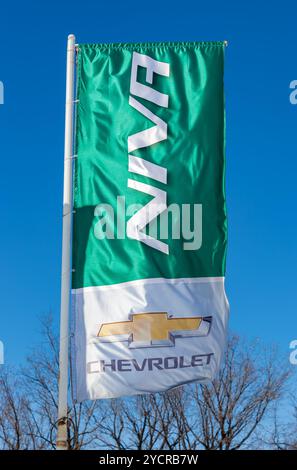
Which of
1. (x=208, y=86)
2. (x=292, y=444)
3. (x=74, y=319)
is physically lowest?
(x=292, y=444)

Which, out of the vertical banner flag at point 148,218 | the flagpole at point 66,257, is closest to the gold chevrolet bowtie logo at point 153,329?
the vertical banner flag at point 148,218

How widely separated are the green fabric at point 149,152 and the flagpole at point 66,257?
12 centimetres

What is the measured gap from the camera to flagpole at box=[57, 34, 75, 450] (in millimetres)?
12109

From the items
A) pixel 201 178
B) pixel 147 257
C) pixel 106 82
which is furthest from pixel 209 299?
pixel 106 82

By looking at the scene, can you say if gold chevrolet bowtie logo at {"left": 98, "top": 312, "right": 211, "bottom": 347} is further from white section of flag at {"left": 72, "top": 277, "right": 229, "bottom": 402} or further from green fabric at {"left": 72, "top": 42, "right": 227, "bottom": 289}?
green fabric at {"left": 72, "top": 42, "right": 227, "bottom": 289}

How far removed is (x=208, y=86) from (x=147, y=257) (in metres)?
2.96

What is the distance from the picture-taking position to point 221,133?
1304 centimetres

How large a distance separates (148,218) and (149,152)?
42.3 inches

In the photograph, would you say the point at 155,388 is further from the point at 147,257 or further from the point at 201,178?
the point at 201,178

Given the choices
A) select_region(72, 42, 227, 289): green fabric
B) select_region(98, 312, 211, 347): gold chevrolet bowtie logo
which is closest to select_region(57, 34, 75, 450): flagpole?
select_region(72, 42, 227, 289): green fabric

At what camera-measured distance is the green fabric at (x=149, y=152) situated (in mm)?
12516

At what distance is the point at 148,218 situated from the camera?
12570 mm

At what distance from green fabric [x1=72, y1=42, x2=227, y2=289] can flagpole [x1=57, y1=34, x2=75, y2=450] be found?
0.12 meters
